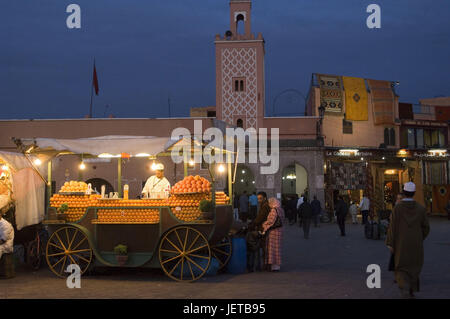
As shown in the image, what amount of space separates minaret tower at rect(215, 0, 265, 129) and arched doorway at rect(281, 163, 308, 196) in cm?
488

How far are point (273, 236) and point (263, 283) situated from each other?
1.59m

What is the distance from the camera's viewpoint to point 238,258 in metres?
9.69

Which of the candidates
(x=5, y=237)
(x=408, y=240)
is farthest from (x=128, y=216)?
(x=408, y=240)

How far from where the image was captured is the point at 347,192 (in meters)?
29.4

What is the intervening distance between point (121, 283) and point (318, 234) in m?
11.8

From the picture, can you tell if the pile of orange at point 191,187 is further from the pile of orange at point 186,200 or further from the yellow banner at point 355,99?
the yellow banner at point 355,99

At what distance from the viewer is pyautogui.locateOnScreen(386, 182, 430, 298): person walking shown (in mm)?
6488

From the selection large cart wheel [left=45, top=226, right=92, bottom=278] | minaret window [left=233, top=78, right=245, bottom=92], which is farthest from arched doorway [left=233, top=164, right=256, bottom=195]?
large cart wheel [left=45, top=226, right=92, bottom=278]

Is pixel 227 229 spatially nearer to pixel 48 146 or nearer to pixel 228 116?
pixel 48 146

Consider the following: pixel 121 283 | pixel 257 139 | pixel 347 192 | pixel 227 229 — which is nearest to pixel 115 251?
pixel 121 283

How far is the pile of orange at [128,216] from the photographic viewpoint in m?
8.89

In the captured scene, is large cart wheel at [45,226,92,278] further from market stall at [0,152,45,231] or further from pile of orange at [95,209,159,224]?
market stall at [0,152,45,231]

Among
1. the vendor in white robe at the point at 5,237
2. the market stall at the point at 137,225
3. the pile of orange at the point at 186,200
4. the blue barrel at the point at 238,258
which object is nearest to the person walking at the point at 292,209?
the blue barrel at the point at 238,258

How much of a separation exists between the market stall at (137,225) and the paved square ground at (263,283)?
343 millimetres
